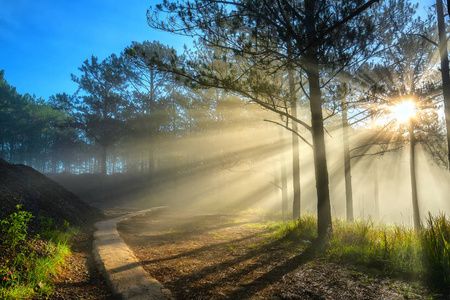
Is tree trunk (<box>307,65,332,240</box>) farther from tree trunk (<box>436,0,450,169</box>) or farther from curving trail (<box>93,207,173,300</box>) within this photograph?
tree trunk (<box>436,0,450,169</box>)

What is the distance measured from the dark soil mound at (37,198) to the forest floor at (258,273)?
2246 millimetres

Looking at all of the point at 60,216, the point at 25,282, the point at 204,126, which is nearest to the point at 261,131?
the point at 204,126

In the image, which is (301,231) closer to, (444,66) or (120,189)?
(444,66)

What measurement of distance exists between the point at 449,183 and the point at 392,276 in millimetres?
31847

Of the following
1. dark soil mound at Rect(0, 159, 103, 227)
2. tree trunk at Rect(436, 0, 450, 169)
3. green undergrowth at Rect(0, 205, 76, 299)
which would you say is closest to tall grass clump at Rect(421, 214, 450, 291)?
tree trunk at Rect(436, 0, 450, 169)

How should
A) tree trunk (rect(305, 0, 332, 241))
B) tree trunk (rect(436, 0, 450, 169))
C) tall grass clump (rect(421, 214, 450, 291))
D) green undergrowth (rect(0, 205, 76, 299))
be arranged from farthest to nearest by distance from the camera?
tree trunk (rect(436, 0, 450, 169)) < tree trunk (rect(305, 0, 332, 241)) < tall grass clump (rect(421, 214, 450, 291)) < green undergrowth (rect(0, 205, 76, 299))

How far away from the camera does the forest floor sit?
9.55ft

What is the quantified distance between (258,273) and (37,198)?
18.5 ft

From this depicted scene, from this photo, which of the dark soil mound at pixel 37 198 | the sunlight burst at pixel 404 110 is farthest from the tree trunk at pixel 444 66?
the dark soil mound at pixel 37 198

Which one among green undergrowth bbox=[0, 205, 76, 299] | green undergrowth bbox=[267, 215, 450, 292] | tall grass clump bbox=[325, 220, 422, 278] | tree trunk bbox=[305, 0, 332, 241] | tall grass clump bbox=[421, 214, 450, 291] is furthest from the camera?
tree trunk bbox=[305, 0, 332, 241]

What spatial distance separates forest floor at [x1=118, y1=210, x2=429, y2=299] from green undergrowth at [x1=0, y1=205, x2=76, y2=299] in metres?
1.28

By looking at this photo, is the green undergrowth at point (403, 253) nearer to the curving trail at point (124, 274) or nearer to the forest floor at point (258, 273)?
the forest floor at point (258, 273)

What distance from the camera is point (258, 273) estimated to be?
3.65m

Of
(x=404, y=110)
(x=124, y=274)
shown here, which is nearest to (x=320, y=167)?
(x=124, y=274)
